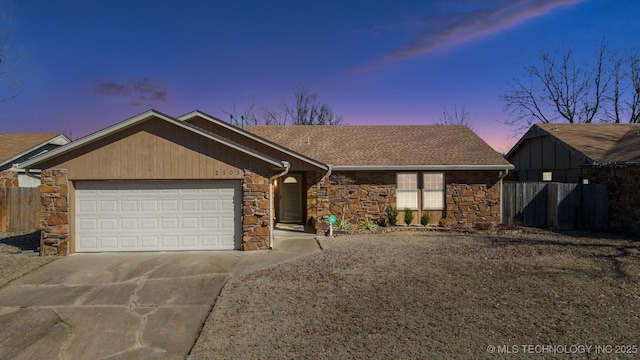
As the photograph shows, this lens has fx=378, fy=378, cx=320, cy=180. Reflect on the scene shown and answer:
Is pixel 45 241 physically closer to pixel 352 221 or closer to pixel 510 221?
pixel 352 221

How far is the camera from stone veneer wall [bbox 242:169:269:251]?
10672mm

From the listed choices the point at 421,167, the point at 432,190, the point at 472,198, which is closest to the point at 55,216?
the point at 421,167

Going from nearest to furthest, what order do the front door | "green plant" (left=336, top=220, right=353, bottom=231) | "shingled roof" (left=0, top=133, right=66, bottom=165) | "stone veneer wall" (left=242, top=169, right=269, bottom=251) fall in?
"stone veneer wall" (left=242, top=169, right=269, bottom=251) < "green plant" (left=336, top=220, right=353, bottom=231) < the front door < "shingled roof" (left=0, top=133, right=66, bottom=165)

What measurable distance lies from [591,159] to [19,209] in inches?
895

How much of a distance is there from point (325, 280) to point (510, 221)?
10617 mm

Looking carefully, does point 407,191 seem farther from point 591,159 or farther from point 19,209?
point 19,209

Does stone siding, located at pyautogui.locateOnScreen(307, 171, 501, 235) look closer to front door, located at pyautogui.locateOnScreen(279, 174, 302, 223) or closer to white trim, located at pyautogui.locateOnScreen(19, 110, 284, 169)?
front door, located at pyautogui.locateOnScreen(279, 174, 302, 223)

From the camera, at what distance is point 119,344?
5.12 m

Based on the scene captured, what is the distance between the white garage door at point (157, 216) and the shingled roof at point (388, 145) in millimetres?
5232

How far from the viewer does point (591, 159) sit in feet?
48.7

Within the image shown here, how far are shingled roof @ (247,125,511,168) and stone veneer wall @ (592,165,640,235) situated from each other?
12.4 ft

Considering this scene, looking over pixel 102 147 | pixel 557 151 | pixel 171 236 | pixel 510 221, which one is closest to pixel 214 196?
pixel 171 236

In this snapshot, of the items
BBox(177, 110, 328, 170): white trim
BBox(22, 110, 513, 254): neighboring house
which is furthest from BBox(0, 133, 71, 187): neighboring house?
BBox(177, 110, 328, 170): white trim

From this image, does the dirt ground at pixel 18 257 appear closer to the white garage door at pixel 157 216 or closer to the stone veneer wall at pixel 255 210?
the white garage door at pixel 157 216
